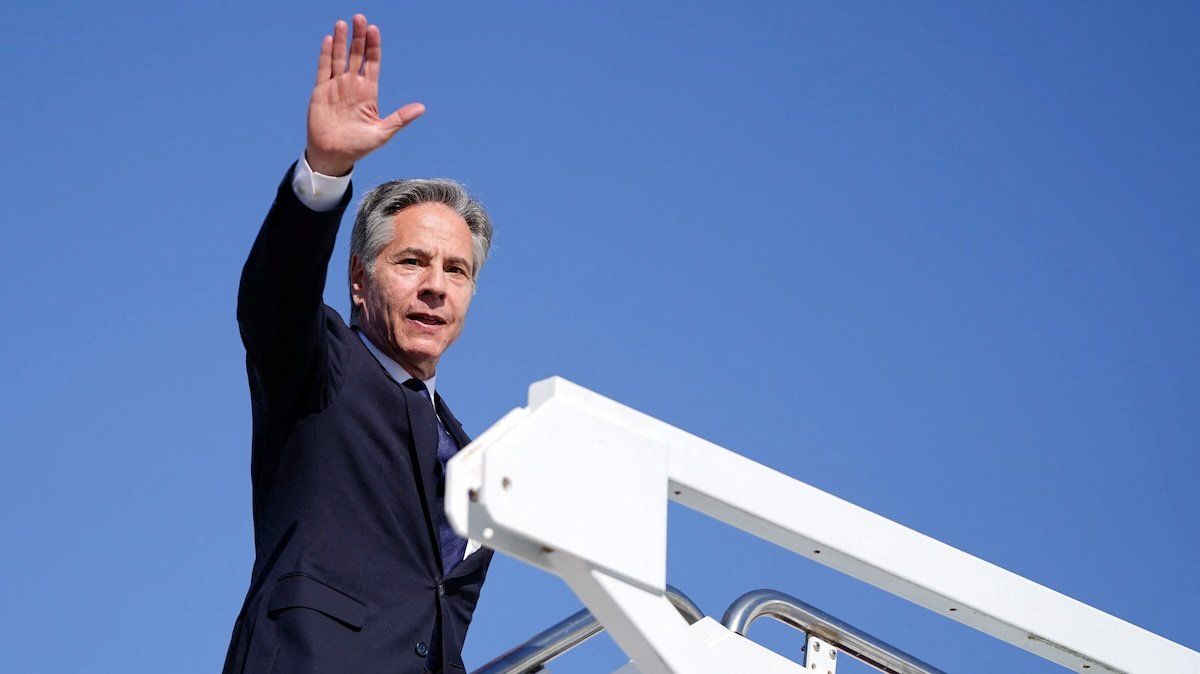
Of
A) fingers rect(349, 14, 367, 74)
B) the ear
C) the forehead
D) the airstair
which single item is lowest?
the airstair

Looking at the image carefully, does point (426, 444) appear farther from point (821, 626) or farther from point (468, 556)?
point (821, 626)

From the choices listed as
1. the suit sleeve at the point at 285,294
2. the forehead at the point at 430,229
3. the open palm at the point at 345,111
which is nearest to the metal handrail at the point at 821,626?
the suit sleeve at the point at 285,294

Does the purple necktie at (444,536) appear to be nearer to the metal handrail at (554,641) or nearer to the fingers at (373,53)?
the metal handrail at (554,641)

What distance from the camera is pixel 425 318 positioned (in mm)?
3176

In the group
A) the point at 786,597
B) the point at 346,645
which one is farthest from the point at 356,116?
the point at 786,597

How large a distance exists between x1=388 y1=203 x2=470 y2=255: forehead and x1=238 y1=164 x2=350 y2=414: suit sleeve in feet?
2.32

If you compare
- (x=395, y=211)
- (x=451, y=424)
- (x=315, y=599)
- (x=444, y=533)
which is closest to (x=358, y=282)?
(x=395, y=211)

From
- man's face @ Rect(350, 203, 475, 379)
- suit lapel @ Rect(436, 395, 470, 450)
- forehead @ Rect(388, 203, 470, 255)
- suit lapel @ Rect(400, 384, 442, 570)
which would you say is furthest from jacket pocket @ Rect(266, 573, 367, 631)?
forehead @ Rect(388, 203, 470, 255)

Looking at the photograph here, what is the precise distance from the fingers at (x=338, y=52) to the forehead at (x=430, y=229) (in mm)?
840

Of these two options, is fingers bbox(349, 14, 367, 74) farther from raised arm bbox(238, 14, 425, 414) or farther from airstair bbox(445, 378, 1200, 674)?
airstair bbox(445, 378, 1200, 674)

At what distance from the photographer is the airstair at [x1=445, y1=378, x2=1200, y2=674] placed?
145 cm

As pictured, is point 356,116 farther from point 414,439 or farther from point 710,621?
point 710,621

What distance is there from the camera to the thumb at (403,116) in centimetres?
241

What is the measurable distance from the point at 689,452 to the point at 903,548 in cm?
41
